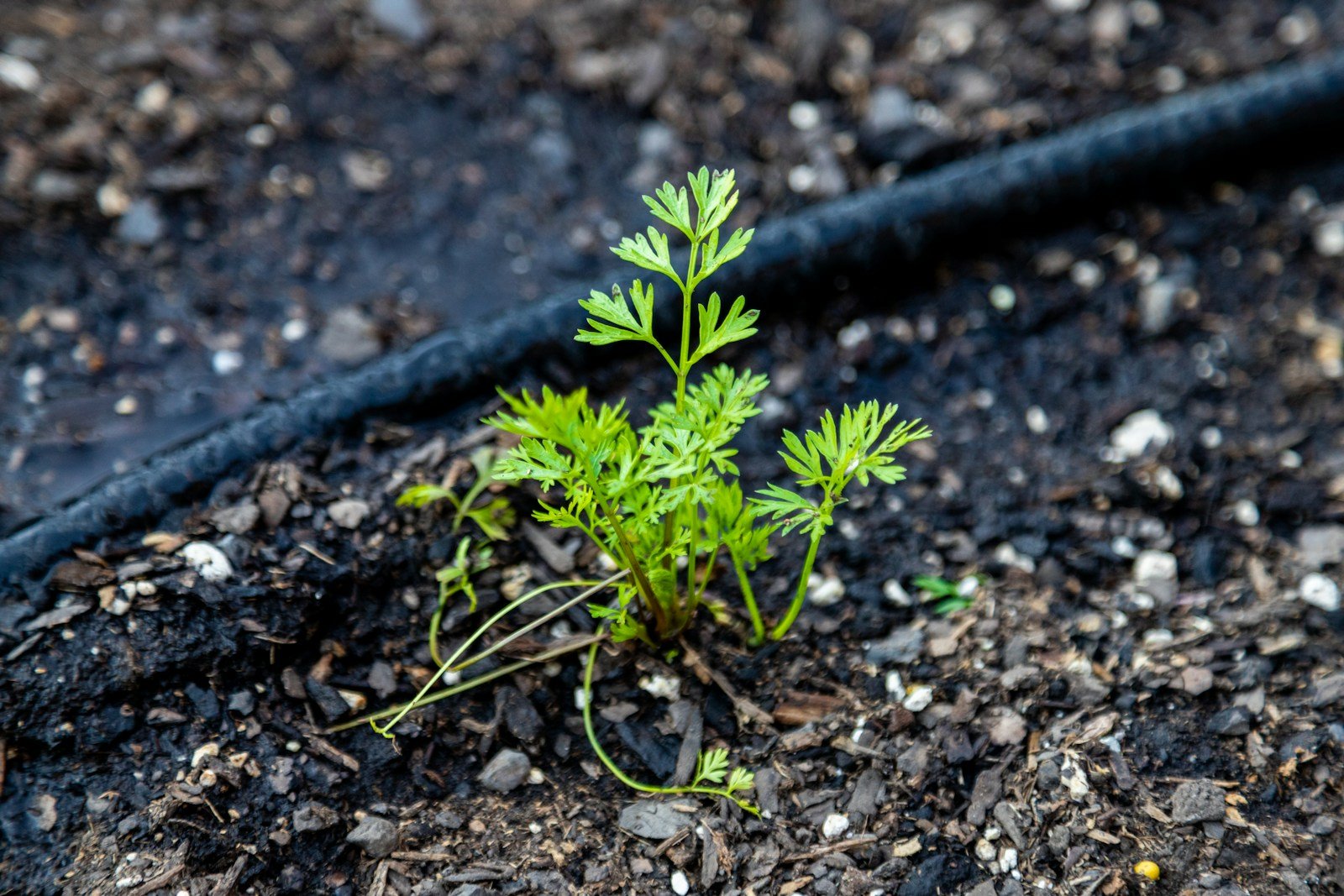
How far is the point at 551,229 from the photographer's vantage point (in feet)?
8.63

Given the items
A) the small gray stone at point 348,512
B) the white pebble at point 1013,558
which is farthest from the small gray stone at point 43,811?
the white pebble at point 1013,558

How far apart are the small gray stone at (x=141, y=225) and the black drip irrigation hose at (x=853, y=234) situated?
2.53ft

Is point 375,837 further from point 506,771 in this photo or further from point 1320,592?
point 1320,592

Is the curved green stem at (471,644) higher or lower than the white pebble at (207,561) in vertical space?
lower

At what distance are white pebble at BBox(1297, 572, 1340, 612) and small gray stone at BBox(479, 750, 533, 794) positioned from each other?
157 cm

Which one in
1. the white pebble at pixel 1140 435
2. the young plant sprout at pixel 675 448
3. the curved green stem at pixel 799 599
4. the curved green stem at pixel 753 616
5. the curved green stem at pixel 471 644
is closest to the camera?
the young plant sprout at pixel 675 448

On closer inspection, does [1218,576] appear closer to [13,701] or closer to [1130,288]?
[1130,288]

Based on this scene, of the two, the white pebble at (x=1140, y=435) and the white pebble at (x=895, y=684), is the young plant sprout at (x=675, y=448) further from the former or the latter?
the white pebble at (x=1140, y=435)

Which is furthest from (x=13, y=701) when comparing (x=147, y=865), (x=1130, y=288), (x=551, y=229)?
(x=1130, y=288)

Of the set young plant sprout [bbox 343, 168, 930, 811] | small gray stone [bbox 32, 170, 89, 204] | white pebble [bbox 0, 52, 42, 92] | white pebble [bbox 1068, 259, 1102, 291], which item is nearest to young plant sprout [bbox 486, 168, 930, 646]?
young plant sprout [bbox 343, 168, 930, 811]

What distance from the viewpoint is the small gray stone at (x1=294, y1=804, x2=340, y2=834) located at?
1678mm

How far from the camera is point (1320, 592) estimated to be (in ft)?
6.68

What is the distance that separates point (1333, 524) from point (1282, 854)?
83cm

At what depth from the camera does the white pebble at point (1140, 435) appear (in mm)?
2281
